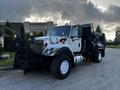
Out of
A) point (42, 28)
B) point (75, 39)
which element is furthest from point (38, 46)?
point (42, 28)

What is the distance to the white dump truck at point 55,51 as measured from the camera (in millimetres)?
8773

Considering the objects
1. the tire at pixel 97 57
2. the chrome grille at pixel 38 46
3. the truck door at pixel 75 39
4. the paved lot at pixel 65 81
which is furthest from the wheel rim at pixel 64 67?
the tire at pixel 97 57

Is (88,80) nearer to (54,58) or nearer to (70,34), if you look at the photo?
(54,58)

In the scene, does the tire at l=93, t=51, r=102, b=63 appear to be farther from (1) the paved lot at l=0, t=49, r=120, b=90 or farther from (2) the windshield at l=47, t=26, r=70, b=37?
(2) the windshield at l=47, t=26, r=70, b=37

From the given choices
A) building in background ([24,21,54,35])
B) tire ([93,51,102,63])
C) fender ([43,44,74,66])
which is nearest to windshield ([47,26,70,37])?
fender ([43,44,74,66])

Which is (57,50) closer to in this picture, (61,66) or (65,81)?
(61,66)

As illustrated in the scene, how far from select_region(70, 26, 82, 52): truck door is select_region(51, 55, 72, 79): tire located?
50.5 inches

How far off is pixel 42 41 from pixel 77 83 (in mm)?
2315

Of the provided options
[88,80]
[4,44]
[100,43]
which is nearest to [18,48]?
[88,80]

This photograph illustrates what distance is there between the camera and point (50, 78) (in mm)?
9227

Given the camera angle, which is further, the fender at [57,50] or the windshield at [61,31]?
the windshield at [61,31]

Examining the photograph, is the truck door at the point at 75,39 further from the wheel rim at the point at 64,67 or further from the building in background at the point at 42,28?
the building in background at the point at 42,28

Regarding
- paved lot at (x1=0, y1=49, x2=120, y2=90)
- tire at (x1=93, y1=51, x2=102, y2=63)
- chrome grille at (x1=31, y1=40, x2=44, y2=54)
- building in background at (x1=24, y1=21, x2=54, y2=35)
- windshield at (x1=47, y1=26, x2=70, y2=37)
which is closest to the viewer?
paved lot at (x1=0, y1=49, x2=120, y2=90)

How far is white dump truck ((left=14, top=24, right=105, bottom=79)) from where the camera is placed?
877 centimetres
